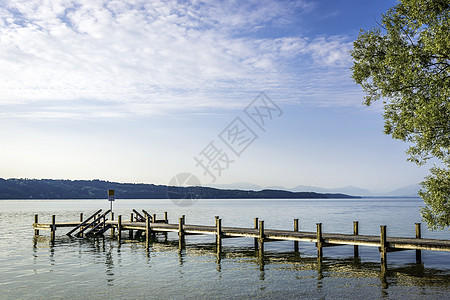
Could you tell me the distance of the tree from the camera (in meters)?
16.2

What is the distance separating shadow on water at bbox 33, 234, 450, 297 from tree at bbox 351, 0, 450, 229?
206 inches

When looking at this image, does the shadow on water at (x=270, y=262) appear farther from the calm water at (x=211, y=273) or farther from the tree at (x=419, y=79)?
the tree at (x=419, y=79)

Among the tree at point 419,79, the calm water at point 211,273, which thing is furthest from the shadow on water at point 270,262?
the tree at point 419,79

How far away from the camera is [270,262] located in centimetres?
2659

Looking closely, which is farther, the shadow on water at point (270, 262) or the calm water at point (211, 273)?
the shadow on water at point (270, 262)

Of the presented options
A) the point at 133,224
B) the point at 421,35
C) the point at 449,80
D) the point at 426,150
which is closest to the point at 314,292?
the point at 426,150

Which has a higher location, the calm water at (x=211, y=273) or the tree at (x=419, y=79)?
the tree at (x=419, y=79)

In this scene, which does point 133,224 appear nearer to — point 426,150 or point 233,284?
point 233,284

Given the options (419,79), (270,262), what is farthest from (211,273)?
(419,79)

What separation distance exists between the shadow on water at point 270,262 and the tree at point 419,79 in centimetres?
524

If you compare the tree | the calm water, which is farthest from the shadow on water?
the tree

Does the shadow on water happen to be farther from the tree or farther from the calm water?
the tree

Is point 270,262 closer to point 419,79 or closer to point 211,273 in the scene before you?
point 211,273

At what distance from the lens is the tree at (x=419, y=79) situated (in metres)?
16.2
